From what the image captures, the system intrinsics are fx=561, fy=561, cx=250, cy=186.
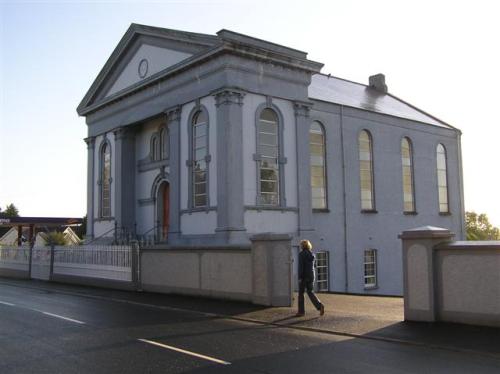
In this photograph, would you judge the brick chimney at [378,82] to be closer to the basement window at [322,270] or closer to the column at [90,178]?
the basement window at [322,270]

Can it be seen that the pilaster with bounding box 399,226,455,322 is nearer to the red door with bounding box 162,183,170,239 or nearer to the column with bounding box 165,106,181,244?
the column with bounding box 165,106,181,244

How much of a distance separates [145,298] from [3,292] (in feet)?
20.8

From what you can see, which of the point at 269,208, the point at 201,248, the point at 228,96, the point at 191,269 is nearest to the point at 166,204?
the point at 269,208

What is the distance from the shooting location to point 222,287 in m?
16.0

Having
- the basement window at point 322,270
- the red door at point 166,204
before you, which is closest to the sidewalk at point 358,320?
the basement window at point 322,270

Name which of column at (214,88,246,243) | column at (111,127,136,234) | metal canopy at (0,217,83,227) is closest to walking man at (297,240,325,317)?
column at (214,88,246,243)

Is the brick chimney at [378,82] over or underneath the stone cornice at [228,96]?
over

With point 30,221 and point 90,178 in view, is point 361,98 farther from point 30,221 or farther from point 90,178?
point 30,221

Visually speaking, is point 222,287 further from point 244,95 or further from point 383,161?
point 383,161

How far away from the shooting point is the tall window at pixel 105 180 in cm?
3008

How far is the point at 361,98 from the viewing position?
32500 millimetres

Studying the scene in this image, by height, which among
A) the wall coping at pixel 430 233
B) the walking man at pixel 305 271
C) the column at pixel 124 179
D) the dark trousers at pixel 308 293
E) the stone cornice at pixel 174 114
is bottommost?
the dark trousers at pixel 308 293

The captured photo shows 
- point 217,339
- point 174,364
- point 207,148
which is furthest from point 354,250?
point 174,364

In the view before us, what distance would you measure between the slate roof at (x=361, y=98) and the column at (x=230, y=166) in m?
5.86
